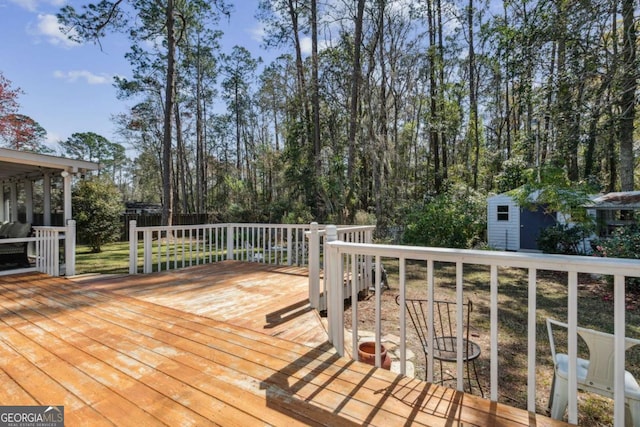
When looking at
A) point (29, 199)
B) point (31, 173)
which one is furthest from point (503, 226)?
point (29, 199)

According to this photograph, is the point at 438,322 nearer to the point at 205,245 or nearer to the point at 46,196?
the point at 205,245

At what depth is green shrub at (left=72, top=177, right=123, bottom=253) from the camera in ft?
32.2

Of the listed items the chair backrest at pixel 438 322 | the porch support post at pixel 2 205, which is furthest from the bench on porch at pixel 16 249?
the chair backrest at pixel 438 322

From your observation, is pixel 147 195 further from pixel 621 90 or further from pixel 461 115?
pixel 621 90

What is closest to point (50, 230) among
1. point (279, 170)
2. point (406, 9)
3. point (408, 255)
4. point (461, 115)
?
point (408, 255)

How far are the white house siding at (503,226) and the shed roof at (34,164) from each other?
11516mm

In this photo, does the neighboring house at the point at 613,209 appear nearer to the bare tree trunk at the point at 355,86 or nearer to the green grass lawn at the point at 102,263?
the bare tree trunk at the point at 355,86

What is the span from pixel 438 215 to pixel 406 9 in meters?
9.44

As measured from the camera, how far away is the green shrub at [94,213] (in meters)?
9.82

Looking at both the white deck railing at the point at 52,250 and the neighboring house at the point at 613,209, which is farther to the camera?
the neighboring house at the point at 613,209

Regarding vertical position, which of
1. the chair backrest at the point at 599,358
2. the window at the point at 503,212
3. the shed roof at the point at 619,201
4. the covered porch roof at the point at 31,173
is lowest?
the chair backrest at the point at 599,358

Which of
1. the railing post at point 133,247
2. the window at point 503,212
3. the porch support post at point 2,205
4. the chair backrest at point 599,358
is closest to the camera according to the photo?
the chair backrest at point 599,358

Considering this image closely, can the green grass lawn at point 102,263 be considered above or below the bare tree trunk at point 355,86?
below

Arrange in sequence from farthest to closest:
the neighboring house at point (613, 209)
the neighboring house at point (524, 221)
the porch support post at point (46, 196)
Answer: the neighboring house at point (524, 221) → the neighboring house at point (613, 209) → the porch support post at point (46, 196)
